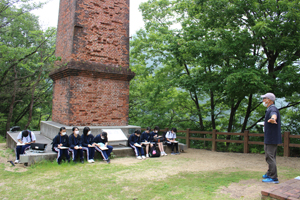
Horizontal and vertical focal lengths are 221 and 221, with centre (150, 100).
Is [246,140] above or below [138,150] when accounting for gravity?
above

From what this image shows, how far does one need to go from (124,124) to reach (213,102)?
6.59m

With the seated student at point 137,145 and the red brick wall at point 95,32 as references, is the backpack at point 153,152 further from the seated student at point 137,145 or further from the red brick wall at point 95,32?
the red brick wall at point 95,32

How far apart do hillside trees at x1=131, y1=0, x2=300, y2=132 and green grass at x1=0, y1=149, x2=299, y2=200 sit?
345 cm

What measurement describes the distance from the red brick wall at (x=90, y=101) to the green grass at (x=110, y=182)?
2451 mm

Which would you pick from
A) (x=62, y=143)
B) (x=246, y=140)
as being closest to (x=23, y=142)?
(x=62, y=143)

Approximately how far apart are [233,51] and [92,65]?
5.58 m

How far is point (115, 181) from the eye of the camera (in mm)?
5023

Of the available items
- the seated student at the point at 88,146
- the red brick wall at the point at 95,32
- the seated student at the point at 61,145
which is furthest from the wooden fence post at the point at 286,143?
the seated student at the point at 61,145

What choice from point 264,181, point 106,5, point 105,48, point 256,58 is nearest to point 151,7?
point 106,5

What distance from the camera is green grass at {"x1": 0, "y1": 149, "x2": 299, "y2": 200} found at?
4.21 m

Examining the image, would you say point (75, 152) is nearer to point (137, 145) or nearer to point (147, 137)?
point (137, 145)

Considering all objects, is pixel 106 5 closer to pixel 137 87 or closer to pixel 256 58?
pixel 256 58

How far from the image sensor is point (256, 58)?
29.8ft

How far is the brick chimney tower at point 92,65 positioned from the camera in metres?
8.44
